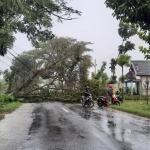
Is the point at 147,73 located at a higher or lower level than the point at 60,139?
higher

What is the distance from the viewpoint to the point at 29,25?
56.7 feet

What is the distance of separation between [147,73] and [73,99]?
18128mm

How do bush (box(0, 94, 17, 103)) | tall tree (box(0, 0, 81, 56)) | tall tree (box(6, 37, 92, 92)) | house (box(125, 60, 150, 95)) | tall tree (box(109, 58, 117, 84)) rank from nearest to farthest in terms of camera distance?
→ tall tree (box(0, 0, 81, 56)) < bush (box(0, 94, 17, 103)) < tall tree (box(6, 37, 92, 92)) < tall tree (box(109, 58, 117, 84)) < house (box(125, 60, 150, 95))

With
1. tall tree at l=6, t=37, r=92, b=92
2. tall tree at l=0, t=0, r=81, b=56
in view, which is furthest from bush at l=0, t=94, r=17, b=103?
tall tree at l=0, t=0, r=81, b=56

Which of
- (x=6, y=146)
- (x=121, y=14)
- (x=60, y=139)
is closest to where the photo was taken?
(x=6, y=146)

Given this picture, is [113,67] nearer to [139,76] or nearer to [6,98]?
[139,76]

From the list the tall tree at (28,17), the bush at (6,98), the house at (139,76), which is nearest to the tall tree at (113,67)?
the house at (139,76)

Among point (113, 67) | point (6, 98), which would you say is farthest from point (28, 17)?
point (113, 67)

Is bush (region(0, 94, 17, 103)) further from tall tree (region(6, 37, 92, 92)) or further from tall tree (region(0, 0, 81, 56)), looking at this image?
tall tree (region(0, 0, 81, 56))

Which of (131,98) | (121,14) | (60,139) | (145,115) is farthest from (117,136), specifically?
(131,98)

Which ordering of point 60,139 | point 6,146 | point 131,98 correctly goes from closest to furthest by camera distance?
point 6,146 < point 60,139 < point 131,98

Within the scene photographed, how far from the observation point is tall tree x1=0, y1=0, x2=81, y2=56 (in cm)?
720

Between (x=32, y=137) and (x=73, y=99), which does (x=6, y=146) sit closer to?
(x=32, y=137)

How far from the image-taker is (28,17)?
23.7ft
